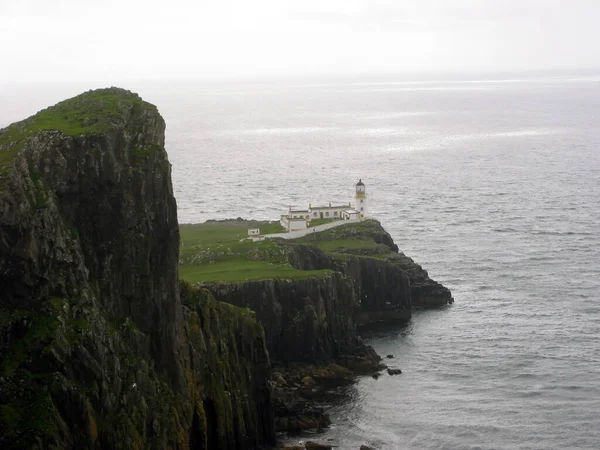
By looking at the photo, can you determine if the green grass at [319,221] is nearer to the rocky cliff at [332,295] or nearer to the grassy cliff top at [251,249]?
the grassy cliff top at [251,249]

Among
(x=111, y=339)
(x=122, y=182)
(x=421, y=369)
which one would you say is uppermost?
(x=122, y=182)

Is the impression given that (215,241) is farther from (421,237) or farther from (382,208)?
(382,208)

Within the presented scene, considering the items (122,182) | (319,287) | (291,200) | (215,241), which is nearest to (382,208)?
(291,200)

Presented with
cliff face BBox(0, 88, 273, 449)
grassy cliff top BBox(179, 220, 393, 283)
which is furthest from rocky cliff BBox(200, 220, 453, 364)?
cliff face BBox(0, 88, 273, 449)

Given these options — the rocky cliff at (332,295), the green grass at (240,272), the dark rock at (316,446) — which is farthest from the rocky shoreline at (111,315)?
the green grass at (240,272)

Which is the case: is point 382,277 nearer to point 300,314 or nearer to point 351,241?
point 351,241

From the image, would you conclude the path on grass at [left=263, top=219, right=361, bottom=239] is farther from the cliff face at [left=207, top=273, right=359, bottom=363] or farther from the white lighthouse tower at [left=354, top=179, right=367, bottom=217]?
the cliff face at [left=207, top=273, right=359, bottom=363]
